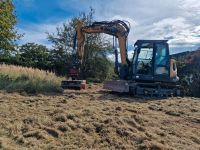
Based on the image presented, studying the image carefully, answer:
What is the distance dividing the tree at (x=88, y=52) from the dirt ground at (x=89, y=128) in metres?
17.1

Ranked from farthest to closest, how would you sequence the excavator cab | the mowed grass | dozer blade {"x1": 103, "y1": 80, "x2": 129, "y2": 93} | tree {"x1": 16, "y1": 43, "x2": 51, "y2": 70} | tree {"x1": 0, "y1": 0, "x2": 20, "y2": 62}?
tree {"x1": 16, "y1": 43, "x2": 51, "y2": 70} → tree {"x1": 0, "y1": 0, "x2": 20, "y2": 62} → the excavator cab → dozer blade {"x1": 103, "y1": 80, "x2": 129, "y2": 93} → the mowed grass

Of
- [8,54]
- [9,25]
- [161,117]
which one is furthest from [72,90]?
[8,54]

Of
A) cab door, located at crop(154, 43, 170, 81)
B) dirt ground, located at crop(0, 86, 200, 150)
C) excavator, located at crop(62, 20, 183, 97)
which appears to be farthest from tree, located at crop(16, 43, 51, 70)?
dirt ground, located at crop(0, 86, 200, 150)

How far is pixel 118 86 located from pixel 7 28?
41.4 feet

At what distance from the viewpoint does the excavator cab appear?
17.3m

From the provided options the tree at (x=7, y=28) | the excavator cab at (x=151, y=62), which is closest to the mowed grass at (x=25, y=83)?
the excavator cab at (x=151, y=62)

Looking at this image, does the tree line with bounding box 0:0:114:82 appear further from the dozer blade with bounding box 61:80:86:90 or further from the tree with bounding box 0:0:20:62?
the dozer blade with bounding box 61:80:86:90

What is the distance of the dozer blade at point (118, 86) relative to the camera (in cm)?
1640

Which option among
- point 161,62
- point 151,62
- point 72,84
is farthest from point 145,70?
point 72,84

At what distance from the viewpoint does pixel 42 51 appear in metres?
31.4

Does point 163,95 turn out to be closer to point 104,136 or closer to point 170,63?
point 170,63

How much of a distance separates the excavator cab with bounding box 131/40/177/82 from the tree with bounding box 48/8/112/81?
10.5 metres

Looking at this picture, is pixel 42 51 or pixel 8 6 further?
pixel 42 51

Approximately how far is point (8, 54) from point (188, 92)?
1452cm
